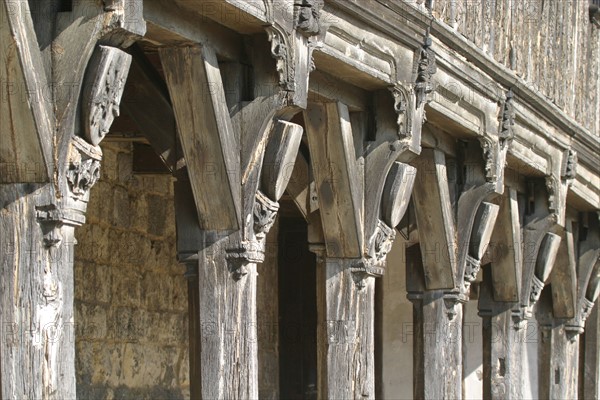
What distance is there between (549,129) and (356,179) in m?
4.13

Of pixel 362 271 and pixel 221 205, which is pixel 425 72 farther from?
pixel 221 205

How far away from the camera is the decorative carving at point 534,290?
533 inches

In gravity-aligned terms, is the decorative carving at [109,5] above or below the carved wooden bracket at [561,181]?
above

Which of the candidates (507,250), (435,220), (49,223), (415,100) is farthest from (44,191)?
(507,250)

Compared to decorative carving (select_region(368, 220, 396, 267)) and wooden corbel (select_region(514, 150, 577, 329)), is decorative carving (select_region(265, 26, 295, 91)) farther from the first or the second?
wooden corbel (select_region(514, 150, 577, 329))

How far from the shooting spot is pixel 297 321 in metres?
15.2

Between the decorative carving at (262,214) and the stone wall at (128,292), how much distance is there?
8.19 ft

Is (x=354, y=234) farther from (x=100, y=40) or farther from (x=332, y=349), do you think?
(x=100, y=40)

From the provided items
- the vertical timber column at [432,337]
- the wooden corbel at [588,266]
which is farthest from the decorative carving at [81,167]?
the wooden corbel at [588,266]

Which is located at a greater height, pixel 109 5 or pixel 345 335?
pixel 109 5

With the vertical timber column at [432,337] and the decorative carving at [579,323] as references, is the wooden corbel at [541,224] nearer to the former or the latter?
the decorative carving at [579,323]

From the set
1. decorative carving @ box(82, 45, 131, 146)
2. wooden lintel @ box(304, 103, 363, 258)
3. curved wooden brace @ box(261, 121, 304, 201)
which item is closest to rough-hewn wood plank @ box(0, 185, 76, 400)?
decorative carving @ box(82, 45, 131, 146)

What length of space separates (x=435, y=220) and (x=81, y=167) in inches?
203

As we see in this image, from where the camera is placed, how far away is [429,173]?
10992mm
